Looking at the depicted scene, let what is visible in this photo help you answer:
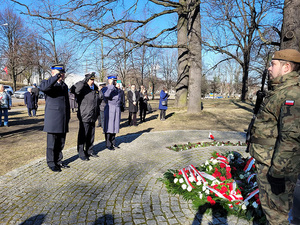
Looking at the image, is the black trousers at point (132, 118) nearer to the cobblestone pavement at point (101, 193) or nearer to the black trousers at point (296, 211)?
the cobblestone pavement at point (101, 193)

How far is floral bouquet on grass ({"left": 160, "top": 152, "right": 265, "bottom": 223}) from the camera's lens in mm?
2906

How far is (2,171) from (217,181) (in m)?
4.61

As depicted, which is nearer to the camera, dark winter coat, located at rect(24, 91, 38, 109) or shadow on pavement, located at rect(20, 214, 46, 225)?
shadow on pavement, located at rect(20, 214, 46, 225)

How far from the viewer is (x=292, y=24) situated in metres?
5.89

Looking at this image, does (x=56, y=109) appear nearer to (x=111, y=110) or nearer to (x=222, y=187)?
(x=111, y=110)

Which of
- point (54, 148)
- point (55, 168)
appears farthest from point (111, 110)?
point (55, 168)

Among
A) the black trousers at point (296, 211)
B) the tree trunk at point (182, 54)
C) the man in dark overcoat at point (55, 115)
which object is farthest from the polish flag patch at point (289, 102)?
the tree trunk at point (182, 54)

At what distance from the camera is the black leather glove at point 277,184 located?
1954 mm

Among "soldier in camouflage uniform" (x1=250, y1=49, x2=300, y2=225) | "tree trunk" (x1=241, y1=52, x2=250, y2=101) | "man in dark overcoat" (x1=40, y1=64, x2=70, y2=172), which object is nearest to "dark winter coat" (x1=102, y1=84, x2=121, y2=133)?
"man in dark overcoat" (x1=40, y1=64, x2=70, y2=172)

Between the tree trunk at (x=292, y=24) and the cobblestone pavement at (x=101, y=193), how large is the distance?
3.95 m

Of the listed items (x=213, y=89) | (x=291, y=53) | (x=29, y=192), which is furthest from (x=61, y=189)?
(x=213, y=89)

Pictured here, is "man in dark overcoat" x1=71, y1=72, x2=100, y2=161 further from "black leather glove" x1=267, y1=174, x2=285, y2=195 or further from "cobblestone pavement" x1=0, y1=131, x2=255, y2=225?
"black leather glove" x1=267, y1=174, x2=285, y2=195

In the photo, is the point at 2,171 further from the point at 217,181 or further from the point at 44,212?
the point at 217,181

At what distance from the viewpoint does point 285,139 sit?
189 centimetres
